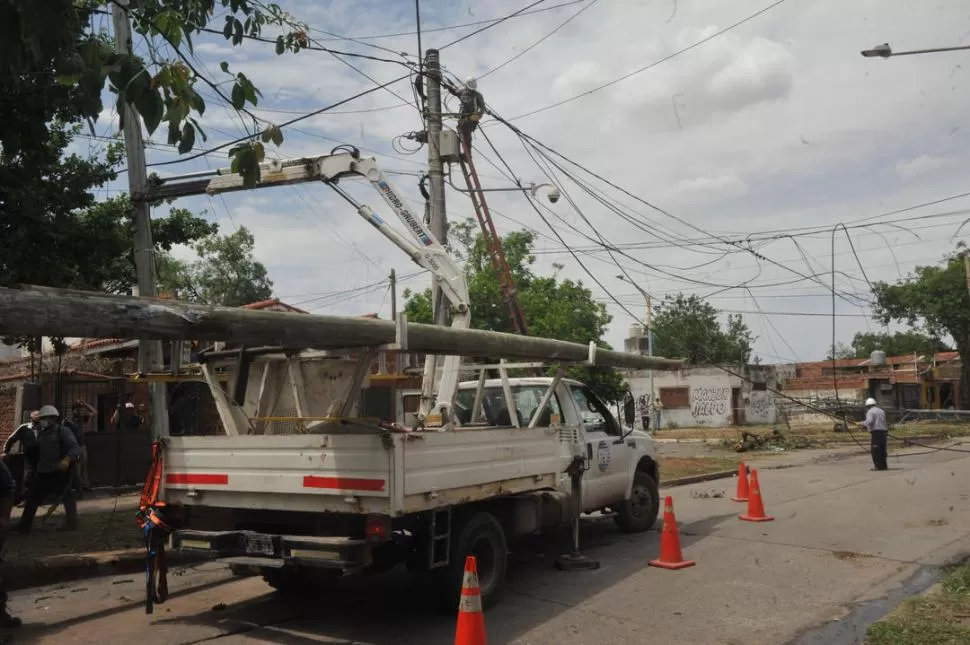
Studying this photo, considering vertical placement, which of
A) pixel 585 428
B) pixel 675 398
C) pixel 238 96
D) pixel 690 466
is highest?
pixel 238 96

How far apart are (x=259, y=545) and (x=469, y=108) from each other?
31.9 feet

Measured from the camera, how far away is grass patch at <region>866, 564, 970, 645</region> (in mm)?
5618

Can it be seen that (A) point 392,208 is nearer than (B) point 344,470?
No

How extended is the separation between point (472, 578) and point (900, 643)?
301 centimetres

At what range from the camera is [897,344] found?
280 feet

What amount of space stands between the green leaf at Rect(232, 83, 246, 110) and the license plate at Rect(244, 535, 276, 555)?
3.27 metres

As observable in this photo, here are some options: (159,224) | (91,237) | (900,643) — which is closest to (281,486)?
(900,643)

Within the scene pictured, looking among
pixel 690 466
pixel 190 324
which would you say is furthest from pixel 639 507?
pixel 690 466

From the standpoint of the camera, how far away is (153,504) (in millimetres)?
6555

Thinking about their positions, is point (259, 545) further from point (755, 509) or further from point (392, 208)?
point (755, 509)

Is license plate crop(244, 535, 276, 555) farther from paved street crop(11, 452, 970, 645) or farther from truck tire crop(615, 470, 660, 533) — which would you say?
truck tire crop(615, 470, 660, 533)

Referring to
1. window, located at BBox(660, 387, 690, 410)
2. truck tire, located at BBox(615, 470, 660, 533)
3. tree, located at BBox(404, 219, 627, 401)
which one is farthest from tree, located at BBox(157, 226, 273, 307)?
truck tire, located at BBox(615, 470, 660, 533)

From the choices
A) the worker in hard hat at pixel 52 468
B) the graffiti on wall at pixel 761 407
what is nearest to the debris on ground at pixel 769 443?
the graffiti on wall at pixel 761 407

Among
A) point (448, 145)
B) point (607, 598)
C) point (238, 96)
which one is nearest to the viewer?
point (238, 96)
